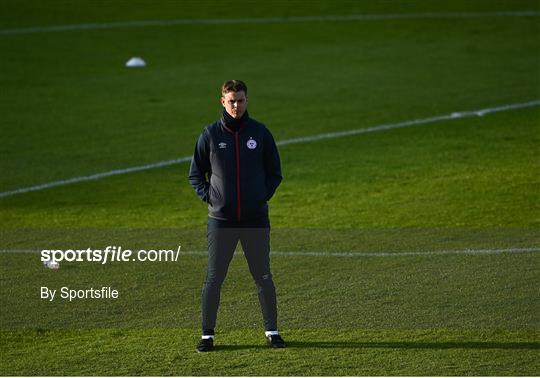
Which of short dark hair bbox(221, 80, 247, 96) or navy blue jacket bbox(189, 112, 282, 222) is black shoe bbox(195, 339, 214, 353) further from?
short dark hair bbox(221, 80, 247, 96)

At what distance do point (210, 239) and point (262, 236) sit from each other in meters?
0.42

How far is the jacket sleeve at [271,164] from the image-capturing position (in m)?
8.86

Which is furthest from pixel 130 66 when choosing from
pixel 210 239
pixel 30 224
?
pixel 210 239

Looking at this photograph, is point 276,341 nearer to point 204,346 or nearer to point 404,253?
point 204,346

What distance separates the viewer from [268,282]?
8945 millimetres

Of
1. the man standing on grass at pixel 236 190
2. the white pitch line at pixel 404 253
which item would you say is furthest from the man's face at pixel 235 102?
the white pitch line at pixel 404 253

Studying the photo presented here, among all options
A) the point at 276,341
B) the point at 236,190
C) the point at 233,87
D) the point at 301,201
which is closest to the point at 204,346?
the point at 276,341

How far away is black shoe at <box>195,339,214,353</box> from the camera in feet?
29.1

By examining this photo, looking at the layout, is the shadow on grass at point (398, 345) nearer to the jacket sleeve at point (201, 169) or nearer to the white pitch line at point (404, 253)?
the jacket sleeve at point (201, 169)

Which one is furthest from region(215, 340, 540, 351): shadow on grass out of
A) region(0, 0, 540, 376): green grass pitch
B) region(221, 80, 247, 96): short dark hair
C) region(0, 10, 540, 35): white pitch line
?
region(0, 10, 540, 35): white pitch line

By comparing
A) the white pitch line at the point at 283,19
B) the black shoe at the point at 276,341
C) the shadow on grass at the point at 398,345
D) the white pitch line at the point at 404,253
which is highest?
the white pitch line at the point at 283,19

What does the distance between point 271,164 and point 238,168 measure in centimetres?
31
